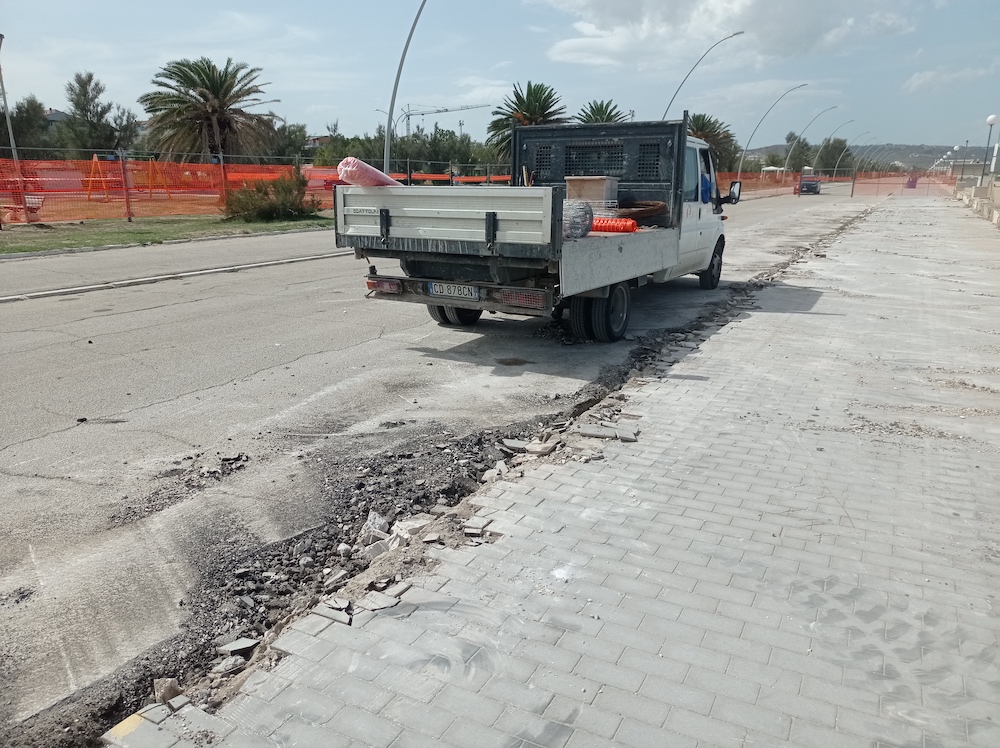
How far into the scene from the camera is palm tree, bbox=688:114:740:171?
62156 mm

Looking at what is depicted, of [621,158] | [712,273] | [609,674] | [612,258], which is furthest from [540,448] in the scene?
[712,273]

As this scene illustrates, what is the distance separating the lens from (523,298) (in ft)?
23.6

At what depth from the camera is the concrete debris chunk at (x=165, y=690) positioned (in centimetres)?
268

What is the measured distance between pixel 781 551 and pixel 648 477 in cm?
102

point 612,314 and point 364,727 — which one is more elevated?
point 612,314

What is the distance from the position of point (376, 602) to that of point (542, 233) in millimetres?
4176

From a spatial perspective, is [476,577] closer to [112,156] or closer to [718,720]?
[718,720]

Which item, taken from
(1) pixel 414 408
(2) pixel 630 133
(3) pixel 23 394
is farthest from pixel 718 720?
(2) pixel 630 133

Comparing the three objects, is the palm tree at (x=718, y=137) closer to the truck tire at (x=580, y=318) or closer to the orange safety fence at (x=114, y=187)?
the orange safety fence at (x=114, y=187)

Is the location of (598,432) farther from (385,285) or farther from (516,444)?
(385,285)

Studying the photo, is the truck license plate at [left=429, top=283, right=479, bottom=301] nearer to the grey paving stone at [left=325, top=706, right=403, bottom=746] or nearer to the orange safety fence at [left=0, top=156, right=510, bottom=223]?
the grey paving stone at [left=325, top=706, right=403, bottom=746]

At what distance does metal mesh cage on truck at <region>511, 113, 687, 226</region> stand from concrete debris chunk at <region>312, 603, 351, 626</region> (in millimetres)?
7248

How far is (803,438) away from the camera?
17.4ft

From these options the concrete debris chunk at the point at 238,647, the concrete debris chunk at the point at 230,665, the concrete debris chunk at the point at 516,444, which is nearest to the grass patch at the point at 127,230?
the concrete debris chunk at the point at 516,444
